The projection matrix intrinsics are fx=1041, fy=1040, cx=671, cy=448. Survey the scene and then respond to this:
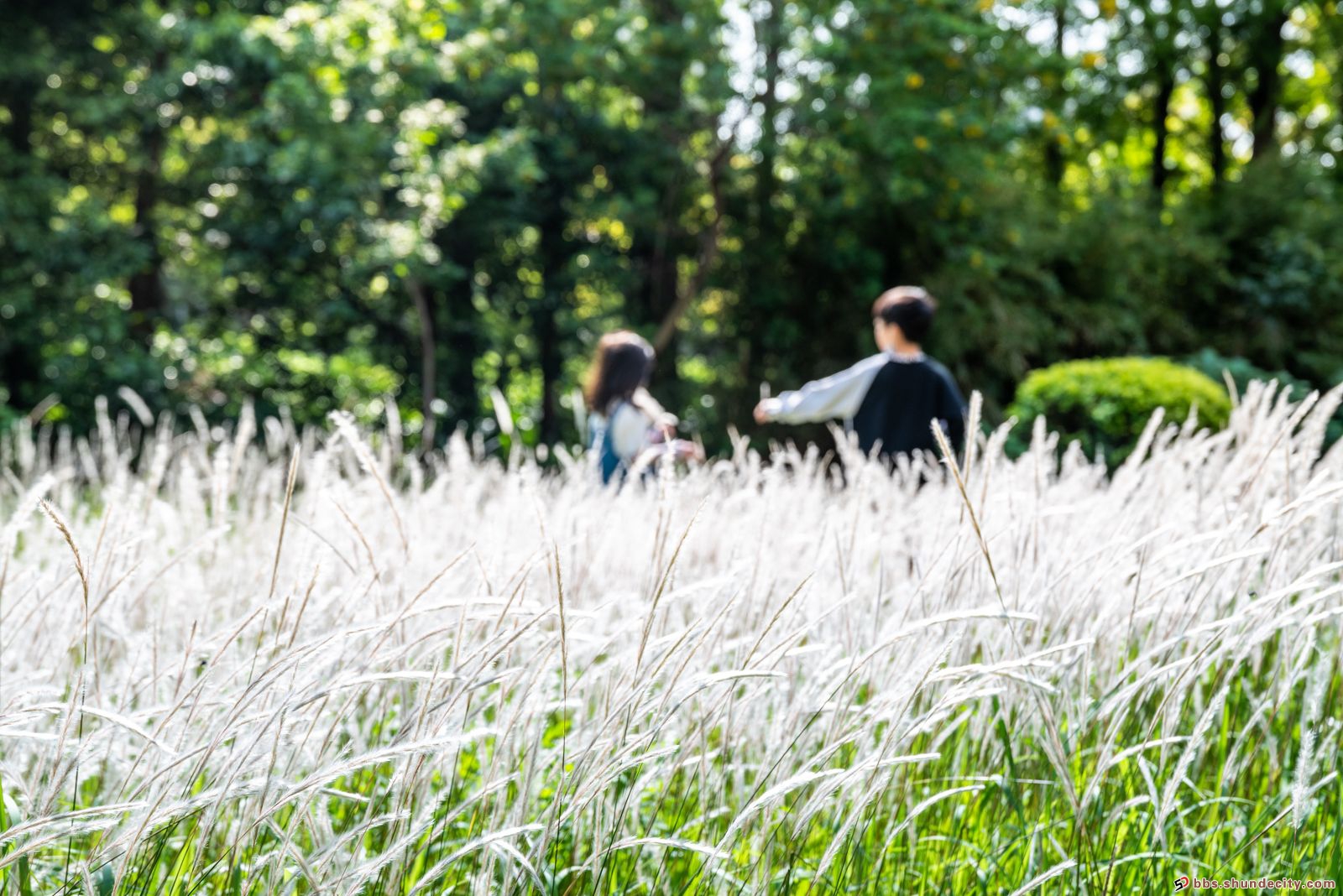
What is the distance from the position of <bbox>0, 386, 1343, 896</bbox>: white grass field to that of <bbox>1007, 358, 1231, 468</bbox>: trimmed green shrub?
510cm

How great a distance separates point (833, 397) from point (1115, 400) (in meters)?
3.61

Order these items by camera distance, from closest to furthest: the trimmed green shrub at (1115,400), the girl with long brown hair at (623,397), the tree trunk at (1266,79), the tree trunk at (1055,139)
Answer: the girl with long brown hair at (623,397)
the trimmed green shrub at (1115,400)
the tree trunk at (1055,139)
the tree trunk at (1266,79)

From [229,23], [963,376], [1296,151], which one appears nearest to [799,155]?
[963,376]

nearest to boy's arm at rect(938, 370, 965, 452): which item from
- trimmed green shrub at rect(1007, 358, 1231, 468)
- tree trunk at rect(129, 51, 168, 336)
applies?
trimmed green shrub at rect(1007, 358, 1231, 468)

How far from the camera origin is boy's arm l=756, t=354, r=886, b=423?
14.6 feet


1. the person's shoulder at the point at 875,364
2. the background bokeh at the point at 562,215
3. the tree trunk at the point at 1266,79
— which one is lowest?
the person's shoulder at the point at 875,364

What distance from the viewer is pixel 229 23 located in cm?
813

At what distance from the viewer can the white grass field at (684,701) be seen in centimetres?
116

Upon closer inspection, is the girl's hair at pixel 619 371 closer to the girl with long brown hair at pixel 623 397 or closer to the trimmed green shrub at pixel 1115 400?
the girl with long brown hair at pixel 623 397

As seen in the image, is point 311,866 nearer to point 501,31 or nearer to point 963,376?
point 501,31

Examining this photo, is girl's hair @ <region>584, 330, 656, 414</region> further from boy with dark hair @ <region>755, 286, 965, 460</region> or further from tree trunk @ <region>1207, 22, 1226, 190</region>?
tree trunk @ <region>1207, 22, 1226, 190</region>

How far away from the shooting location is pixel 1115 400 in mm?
7230

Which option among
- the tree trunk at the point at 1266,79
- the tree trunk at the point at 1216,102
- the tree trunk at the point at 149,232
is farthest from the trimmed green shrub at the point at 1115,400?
the tree trunk at the point at 1266,79

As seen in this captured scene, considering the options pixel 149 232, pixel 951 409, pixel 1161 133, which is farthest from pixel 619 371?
pixel 1161 133
